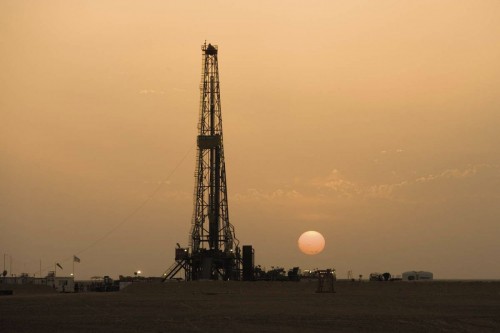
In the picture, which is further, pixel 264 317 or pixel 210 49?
pixel 210 49

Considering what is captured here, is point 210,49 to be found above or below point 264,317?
above

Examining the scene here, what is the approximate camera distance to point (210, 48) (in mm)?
75062

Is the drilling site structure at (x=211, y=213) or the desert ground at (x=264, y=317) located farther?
the drilling site structure at (x=211, y=213)

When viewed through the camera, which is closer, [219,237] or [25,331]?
[25,331]

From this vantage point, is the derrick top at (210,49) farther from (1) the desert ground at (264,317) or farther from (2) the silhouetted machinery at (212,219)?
(1) the desert ground at (264,317)

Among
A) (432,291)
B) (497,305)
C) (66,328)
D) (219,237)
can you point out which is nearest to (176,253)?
(219,237)

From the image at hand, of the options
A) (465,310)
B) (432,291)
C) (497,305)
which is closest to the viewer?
(465,310)

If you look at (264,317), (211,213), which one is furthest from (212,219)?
(264,317)

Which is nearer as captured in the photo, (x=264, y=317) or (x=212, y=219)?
(x=264, y=317)

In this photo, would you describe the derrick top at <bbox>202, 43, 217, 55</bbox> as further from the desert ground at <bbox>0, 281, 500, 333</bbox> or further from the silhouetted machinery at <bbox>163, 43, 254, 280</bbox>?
the desert ground at <bbox>0, 281, 500, 333</bbox>

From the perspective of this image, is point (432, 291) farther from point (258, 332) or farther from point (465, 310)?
point (258, 332)

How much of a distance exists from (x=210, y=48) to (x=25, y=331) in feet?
178

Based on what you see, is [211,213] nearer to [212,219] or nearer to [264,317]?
[212,219]

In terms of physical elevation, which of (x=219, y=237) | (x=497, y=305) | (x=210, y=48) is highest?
(x=210, y=48)
